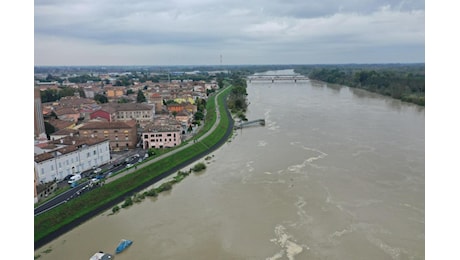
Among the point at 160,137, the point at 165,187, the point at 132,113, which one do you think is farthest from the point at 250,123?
the point at 165,187

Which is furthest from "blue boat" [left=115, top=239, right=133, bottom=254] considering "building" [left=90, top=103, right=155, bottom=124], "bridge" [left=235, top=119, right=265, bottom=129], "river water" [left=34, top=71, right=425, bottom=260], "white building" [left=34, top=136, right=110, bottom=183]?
"bridge" [left=235, top=119, right=265, bottom=129]

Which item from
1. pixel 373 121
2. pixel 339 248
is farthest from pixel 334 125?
pixel 339 248

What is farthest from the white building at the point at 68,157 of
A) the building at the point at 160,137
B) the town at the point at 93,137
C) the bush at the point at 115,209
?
the bush at the point at 115,209

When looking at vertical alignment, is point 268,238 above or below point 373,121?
below

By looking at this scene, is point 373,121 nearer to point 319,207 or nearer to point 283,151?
point 283,151

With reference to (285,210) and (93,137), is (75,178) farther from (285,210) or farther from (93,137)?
(285,210)

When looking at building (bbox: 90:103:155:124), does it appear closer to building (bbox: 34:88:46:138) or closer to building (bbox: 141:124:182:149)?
building (bbox: 34:88:46:138)
